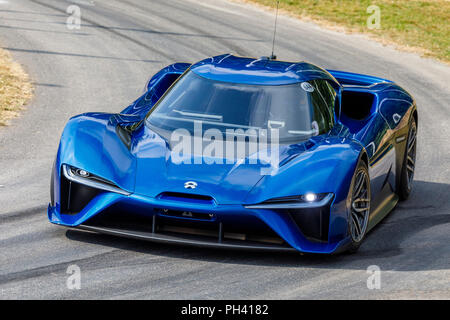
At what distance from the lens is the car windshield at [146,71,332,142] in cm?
715

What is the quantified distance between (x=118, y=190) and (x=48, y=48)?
1090cm

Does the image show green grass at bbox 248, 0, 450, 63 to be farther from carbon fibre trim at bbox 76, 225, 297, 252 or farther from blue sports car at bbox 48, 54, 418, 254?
carbon fibre trim at bbox 76, 225, 297, 252

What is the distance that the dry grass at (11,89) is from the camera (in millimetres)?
11781

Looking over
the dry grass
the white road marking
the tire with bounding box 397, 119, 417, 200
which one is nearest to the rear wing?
the tire with bounding box 397, 119, 417, 200

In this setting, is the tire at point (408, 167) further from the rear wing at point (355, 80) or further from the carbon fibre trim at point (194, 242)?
the carbon fibre trim at point (194, 242)

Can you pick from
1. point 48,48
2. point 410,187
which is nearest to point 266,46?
point 48,48

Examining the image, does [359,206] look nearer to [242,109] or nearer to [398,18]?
[242,109]

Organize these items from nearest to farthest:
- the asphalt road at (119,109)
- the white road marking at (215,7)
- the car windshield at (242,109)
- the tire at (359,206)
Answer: the asphalt road at (119,109)
the tire at (359,206)
the car windshield at (242,109)
the white road marking at (215,7)

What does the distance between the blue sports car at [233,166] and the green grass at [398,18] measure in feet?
38.5

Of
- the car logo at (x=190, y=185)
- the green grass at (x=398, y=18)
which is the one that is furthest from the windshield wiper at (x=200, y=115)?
the green grass at (x=398, y=18)

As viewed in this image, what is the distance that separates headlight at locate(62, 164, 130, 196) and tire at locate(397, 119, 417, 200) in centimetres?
342

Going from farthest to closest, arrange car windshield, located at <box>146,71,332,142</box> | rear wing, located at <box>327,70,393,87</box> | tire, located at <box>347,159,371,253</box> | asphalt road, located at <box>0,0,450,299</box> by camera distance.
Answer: rear wing, located at <box>327,70,393,87</box>
car windshield, located at <box>146,71,332,142</box>
tire, located at <box>347,159,371,253</box>
asphalt road, located at <box>0,0,450,299</box>

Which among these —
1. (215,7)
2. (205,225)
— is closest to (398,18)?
(215,7)
